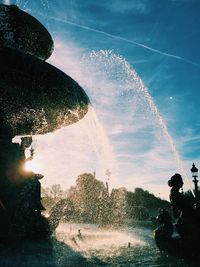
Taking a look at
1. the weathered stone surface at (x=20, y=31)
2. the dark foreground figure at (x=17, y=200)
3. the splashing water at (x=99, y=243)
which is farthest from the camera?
the weathered stone surface at (x=20, y=31)

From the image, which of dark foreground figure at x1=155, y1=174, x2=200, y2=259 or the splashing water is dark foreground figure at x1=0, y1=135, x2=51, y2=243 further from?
dark foreground figure at x1=155, y1=174, x2=200, y2=259

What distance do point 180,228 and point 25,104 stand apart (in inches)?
172

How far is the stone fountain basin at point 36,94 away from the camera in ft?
19.5

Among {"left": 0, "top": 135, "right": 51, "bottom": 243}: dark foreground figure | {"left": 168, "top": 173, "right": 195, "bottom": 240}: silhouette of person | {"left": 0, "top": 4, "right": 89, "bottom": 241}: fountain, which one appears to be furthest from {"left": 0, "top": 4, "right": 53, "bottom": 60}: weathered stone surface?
{"left": 168, "top": 173, "right": 195, "bottom": 240}: silhouette of person

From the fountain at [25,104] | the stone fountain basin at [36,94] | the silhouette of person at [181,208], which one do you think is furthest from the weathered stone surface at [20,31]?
the silhouette of person at [181,208]

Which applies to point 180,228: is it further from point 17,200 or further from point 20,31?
point 20,31

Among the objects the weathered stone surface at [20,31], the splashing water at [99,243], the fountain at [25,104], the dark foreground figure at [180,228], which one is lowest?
the splashing water at [99,243]

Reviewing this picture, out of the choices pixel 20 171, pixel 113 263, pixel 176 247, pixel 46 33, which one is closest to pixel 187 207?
pixel 176 247

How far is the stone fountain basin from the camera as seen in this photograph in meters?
5.94

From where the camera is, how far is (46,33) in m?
8.04

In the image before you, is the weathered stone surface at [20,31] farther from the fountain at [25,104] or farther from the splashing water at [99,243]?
the splashing water at [99,243]

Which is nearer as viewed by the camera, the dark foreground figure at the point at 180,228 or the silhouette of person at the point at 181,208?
the dark foreground figure at the point at 180,228

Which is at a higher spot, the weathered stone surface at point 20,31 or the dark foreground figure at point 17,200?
the weathered stone surface at point 20,31

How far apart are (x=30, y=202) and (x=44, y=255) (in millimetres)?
2155
